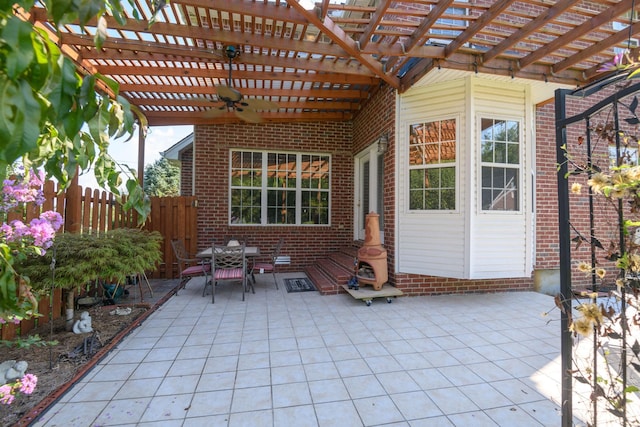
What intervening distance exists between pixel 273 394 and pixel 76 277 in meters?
2.38

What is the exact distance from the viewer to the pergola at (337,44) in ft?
9.98

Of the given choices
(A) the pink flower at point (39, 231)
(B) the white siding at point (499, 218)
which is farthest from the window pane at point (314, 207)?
(A) the pink flower at point (39, 231)

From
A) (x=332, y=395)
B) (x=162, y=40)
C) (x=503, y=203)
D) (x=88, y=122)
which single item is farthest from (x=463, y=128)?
(x=88, y=122)

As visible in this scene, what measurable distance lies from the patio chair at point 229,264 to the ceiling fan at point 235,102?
2.09m

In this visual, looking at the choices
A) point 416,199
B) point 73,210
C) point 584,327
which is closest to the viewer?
point 584,327

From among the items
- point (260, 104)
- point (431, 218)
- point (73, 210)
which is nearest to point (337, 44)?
point (260, 104)

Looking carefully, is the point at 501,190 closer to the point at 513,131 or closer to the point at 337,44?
the point at 513,131

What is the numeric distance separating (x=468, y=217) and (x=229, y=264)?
12.1 feet

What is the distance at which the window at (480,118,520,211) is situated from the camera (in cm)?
445

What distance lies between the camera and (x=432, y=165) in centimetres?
465

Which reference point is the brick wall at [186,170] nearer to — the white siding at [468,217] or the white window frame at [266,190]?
the white window frame at [266,190]

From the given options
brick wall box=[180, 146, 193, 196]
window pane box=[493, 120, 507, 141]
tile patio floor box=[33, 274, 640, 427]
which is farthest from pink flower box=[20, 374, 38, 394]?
brick wall box=[180, 146, 193, 196]

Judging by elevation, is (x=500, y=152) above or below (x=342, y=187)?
above

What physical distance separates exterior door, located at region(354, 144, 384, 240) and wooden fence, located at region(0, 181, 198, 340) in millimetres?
3577
